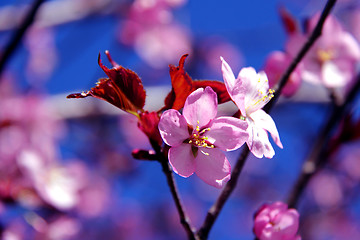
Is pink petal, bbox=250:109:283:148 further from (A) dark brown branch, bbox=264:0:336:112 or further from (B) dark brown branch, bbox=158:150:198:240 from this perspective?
(B) dark brown branch, bbox=158:150:198:240

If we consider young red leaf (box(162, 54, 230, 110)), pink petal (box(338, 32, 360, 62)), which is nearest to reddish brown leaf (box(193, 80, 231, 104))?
young red leaf (box(162, 54, 230, 110))

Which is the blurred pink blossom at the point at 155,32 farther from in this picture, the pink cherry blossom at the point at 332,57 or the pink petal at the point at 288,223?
the pink petal at the point at 288,223

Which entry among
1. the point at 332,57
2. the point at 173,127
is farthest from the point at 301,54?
the point at 332,57

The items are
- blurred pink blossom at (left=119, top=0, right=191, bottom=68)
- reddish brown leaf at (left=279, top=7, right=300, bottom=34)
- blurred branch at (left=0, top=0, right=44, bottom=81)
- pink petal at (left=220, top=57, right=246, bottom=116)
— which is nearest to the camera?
pink petal at (left=220, top=57, right=246, bottom=116)

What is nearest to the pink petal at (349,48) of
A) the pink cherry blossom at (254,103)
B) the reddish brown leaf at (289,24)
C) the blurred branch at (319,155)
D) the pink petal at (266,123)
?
the blurred branch at (319,155)

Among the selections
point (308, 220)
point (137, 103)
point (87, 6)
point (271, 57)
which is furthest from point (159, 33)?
point (137, 103)

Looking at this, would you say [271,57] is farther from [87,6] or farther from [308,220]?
[308,220]

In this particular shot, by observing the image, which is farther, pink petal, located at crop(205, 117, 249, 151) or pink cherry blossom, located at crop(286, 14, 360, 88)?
pink cherry blossom, located at crop(286, 14, 360, 88)
